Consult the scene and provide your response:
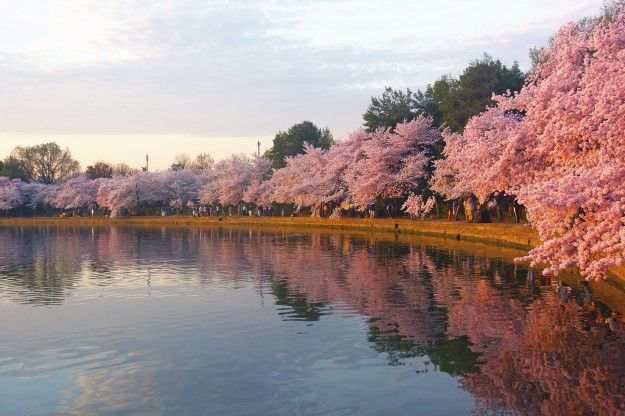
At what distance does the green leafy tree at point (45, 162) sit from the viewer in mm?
149125

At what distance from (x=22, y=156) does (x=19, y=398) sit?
491ft

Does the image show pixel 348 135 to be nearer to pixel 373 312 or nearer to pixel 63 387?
pixel 373 312

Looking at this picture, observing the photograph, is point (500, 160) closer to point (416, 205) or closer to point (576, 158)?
point (576, 158)

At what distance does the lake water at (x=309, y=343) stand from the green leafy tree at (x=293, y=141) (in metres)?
73.8

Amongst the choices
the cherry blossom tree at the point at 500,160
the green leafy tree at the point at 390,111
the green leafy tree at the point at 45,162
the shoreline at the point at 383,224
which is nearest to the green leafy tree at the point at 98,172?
the green leafy tree at the point at 45,162

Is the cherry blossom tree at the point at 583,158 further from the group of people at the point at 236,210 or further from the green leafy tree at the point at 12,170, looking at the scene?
the green leafy tree at the point at 12,170

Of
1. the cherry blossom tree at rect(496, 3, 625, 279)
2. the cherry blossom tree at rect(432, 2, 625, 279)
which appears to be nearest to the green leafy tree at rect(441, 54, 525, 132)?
the cherry blossom tree at rect(432, 2, 625, 279)

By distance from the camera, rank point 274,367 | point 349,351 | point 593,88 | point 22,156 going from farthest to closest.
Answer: point 22,156, point 593,88, point 349,351, point 274,367

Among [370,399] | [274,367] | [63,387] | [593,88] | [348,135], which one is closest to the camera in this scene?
[370,399]

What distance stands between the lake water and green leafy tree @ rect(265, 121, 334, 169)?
7376 centimetres

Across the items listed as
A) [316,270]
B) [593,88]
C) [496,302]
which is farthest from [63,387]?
[316,270]

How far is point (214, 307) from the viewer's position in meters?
20.4

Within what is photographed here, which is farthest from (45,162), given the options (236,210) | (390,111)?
(390,111)

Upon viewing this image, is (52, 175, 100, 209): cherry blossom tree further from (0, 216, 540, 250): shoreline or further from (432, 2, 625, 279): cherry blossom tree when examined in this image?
(432, 2, 625, 279): cherry blossom tree
